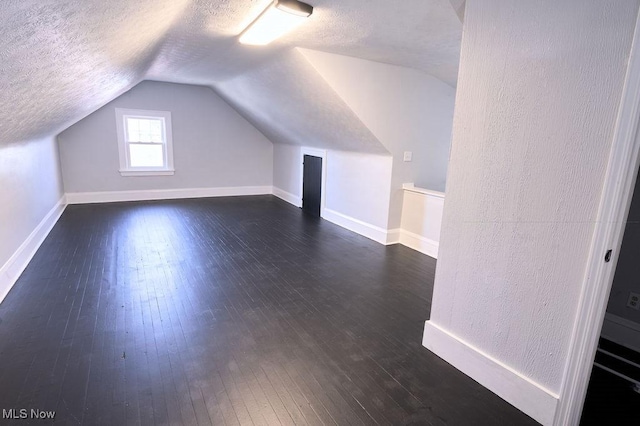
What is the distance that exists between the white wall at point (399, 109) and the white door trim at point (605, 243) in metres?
2.85

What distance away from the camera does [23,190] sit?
12.0ft

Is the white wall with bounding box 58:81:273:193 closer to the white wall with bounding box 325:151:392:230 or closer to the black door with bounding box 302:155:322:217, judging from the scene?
the black door with bounding box 302:155:322:217

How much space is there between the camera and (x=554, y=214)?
1.63 m

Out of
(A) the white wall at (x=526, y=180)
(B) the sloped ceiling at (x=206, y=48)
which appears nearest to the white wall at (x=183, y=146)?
(B) the sloped ceiling at (x=206, y=48)

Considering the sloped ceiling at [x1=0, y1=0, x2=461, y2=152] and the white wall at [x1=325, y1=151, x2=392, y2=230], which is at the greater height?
the sloped ceiling at [x1=0, y1=0, x2=461, y2=152]

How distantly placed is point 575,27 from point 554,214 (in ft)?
2.68

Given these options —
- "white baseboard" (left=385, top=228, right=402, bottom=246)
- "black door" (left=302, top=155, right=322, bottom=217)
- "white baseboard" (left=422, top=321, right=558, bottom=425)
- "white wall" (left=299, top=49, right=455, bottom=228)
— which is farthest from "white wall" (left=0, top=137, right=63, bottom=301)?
"white baseboard" (left=385, top=228, right=402, bottom=246)

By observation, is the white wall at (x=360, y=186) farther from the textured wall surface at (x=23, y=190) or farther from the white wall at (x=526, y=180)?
the textured wall surface at (x=23, y=190)

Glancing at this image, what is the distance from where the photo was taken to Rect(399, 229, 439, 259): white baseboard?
4.22 metres

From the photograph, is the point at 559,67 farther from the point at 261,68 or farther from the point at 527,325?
the point at 261,68

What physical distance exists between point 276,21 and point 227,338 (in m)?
2.34

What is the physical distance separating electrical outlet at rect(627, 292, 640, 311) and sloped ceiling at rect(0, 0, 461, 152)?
2.30 m
